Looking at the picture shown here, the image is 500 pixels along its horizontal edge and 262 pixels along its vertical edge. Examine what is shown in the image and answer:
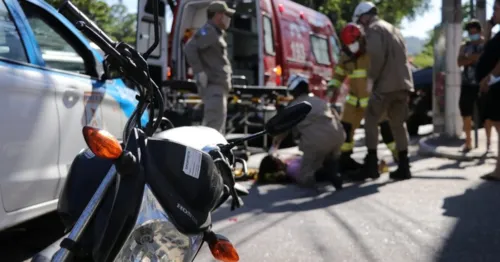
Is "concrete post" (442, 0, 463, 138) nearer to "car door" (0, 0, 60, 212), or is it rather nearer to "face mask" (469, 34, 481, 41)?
"face mask" (469, 34, 481, 41)

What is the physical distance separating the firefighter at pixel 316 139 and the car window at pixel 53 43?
258cm

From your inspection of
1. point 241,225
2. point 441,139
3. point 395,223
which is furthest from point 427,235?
point 441,139

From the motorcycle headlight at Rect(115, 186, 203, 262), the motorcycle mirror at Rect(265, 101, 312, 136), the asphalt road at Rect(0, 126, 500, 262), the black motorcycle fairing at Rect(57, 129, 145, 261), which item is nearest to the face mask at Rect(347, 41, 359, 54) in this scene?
the asphalt road at Rect(0, 126, 500, 262)

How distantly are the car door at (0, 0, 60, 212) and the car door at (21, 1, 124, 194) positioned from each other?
4.2 inches

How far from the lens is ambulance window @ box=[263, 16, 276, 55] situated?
11.4m

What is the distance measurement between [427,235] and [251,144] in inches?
260

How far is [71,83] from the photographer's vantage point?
418 cm

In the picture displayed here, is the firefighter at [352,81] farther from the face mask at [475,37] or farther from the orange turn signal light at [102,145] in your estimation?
the orange turn signal light at [102,145]

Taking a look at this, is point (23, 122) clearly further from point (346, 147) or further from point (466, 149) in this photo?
point (466, 149)

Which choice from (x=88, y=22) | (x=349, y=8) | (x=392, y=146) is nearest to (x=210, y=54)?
(x=392, y=146)

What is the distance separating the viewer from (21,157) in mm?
3590

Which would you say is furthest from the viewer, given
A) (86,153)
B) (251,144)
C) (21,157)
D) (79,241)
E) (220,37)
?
(251,144)

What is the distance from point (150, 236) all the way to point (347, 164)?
564 centimetres

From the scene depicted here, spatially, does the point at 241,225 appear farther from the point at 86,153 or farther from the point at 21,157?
the point at 86,153
